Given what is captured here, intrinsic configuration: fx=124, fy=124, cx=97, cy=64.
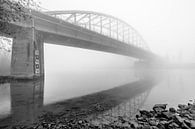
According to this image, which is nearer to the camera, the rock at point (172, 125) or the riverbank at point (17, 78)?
the rock at point (172, 125)

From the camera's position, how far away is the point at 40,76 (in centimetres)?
2347

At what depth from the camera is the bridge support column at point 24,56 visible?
834 inches

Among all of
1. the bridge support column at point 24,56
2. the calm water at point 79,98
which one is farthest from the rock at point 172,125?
the bridge support column at point 24,56

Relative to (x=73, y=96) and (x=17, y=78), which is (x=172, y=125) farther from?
(x=17, y=78)

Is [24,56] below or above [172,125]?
above

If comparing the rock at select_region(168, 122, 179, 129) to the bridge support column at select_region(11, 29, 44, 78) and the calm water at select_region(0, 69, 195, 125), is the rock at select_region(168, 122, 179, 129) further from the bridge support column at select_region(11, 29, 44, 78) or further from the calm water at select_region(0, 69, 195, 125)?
the bridge support column at select_region(11, 29, 44, 78)

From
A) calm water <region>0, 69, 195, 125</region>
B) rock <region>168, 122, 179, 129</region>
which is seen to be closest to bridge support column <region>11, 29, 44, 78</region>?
calm water <region>0, 69, 195, 125</region>

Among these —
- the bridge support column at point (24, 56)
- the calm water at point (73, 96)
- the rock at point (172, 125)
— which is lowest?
the calm water at point (73, 96)

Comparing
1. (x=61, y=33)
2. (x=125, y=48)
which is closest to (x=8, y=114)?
(x=61, y=33)

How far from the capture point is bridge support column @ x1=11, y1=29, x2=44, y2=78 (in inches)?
834

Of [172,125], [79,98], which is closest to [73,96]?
[79,98]

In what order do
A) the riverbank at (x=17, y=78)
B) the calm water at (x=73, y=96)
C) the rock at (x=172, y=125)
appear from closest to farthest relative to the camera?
the rock at (x=172, y=125), the calm water at (x=73, y=96), the riverbank at (x=17, y=78)

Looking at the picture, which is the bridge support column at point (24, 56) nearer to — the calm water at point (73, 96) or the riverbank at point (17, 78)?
the riverbank at point (17, 78)

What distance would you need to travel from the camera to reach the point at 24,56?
845 inches
